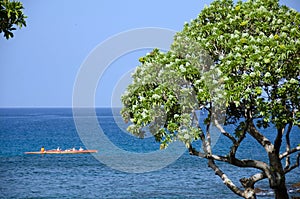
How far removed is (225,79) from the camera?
17.6 m

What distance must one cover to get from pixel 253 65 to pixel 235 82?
0.74 metres

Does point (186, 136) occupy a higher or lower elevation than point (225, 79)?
lower

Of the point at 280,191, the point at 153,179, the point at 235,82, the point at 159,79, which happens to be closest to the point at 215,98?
the point at 235,82

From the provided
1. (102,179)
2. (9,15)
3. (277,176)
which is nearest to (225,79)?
(277,176)

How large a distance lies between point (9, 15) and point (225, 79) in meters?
7.16

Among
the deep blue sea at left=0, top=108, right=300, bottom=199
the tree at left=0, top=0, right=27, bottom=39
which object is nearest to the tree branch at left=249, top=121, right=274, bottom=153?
the tree at left=0, top=0, right=27, bottom=39

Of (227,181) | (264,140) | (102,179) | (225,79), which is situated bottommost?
(102,179)

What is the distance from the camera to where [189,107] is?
18.1 meters

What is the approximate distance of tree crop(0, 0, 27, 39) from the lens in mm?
13234

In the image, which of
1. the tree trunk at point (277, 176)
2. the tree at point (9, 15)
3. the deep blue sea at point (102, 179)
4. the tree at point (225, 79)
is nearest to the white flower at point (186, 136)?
the tree at point (225, 79)

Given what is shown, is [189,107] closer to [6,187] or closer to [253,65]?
[253,65]

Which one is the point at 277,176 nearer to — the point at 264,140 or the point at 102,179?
the point at 264,140

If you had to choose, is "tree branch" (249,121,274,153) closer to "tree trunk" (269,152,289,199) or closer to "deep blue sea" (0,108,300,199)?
"tree trunk" (269,152,289,199)

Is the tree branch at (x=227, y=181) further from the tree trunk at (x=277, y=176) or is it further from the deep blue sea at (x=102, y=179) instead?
the deep blue sea at (x=102, y=179)
